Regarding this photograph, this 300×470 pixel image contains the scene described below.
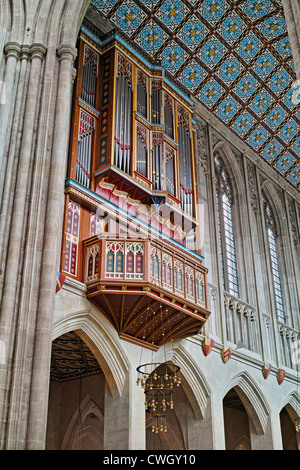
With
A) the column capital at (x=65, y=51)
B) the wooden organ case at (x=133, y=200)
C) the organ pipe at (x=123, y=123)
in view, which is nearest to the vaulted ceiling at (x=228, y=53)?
the wooden organ case at (x=133, y=200)

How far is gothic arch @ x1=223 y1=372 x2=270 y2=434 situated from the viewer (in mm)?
16688

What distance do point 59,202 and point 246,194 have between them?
34.7ft

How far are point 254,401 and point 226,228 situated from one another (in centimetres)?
567

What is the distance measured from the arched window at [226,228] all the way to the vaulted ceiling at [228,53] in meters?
1.98

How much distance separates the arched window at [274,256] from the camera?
20484 millimetres

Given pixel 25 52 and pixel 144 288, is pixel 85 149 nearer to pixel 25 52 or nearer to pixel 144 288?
pixel 25 52

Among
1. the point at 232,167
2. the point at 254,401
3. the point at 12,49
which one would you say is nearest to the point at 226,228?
the point at 232,167

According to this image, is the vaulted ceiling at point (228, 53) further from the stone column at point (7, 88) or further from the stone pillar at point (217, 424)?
the stone pillar at point (217, 424)

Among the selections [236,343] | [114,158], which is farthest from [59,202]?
[236,343]

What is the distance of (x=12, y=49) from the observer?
40.8ft

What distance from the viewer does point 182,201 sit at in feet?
52.9
